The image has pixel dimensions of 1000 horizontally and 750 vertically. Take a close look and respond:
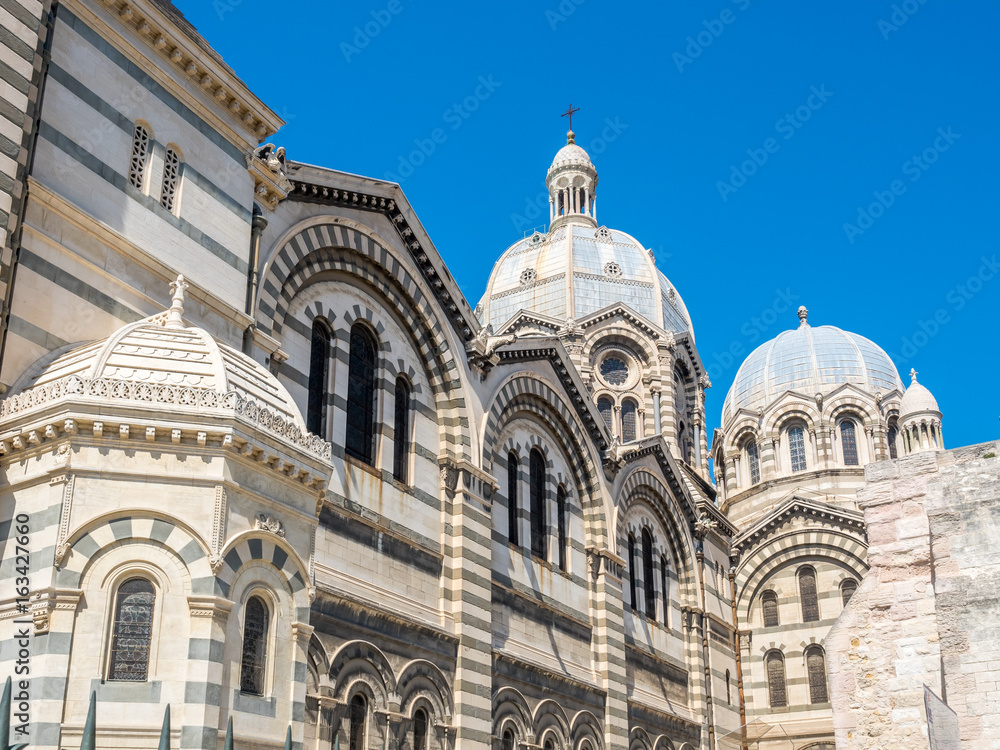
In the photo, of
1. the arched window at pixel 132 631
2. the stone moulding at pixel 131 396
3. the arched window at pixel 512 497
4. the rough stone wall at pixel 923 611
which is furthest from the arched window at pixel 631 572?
the arched window at pixel 132 631

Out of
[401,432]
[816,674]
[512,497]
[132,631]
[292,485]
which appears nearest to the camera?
[132,631]

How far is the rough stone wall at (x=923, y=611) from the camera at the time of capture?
51.4 feet

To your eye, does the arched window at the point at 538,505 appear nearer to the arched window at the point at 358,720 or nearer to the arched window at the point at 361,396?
the arched window at the point at 361,396

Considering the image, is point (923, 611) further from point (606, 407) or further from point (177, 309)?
point (606, 407)

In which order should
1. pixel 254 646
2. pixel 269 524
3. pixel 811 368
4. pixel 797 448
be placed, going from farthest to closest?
1. pixel 811 368
2. pixel 797 448
3. pixel 269 524
4. pixel 254 646

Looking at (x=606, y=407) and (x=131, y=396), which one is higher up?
(x=606, y=407)

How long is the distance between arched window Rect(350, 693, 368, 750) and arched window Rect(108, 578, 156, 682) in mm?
7101

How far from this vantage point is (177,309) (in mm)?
14758

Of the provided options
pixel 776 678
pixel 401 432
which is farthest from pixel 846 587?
pixel 401 432

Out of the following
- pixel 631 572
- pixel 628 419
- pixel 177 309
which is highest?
pixel 628 419

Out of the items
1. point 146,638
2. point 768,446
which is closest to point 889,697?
point 146,638

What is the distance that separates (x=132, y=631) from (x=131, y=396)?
8.44ft

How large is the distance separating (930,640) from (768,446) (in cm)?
3363

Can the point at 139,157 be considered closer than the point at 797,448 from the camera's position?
Yes
